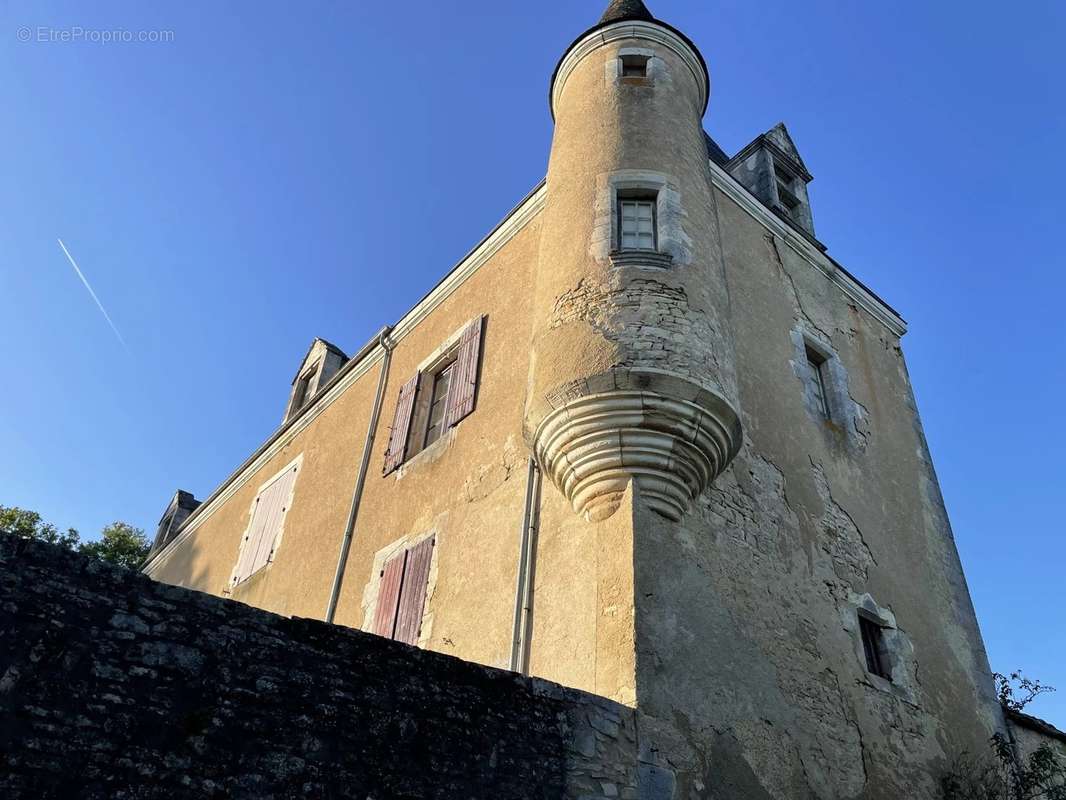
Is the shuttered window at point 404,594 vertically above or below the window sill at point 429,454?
below

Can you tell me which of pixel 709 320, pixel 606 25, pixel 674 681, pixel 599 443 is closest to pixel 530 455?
pixel 599 443

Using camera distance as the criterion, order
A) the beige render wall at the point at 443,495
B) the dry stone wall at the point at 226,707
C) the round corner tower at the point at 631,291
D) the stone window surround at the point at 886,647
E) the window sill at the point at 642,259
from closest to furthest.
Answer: the dry stone wall at the point at 226,707 → the round corner tower at the point at 631,291 → the window sill at the point at 642,259 → the stone window surround at the point at 886,647 → the beige render wall at the point at 443,495

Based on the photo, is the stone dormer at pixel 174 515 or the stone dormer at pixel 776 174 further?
the stone dormer at pixel 174 515

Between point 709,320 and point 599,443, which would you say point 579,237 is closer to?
point 709,320

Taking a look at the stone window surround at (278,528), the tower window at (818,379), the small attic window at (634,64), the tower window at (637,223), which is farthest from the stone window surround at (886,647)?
the stone window surround at (278,528)

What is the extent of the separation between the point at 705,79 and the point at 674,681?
673 cm

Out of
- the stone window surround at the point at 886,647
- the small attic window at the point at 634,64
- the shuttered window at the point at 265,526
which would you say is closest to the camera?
the stone window surround at the point at 886,647

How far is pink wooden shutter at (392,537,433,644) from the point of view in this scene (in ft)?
25.8

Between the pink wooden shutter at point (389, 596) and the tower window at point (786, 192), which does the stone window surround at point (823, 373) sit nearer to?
the tower window at point (786, 192)

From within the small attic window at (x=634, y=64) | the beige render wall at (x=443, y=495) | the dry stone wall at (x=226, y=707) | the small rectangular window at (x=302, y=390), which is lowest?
the dry stone wall at (x=226, y=707)

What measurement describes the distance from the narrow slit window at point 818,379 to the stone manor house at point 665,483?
3 cm

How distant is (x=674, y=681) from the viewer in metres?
5.36

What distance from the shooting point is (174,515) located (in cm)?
1844

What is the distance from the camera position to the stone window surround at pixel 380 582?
772cm
